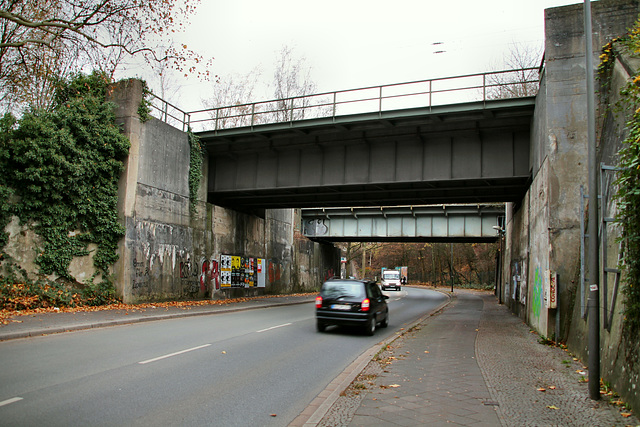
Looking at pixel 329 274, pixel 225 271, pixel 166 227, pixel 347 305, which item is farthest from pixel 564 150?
pixel 329 274

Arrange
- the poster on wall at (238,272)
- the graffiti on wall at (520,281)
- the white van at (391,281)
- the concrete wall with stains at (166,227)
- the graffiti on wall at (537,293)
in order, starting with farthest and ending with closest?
the white van at (391,281) < the poster on wall at (238,272) < the concrete wall with stains at (166,227) < the graffiti on wall at (520,281) < the graffiti on wall at (537,293)

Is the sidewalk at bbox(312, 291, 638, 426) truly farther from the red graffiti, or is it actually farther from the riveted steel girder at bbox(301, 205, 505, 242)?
the red graffiti

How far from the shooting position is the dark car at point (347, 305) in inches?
511

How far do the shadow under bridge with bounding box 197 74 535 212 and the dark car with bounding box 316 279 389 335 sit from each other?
26.6ft

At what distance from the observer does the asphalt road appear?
5316 millimetres

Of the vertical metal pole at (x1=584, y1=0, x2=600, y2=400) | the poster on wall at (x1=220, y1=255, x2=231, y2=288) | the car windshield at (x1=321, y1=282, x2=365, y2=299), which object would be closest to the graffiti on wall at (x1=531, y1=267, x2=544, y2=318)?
the car windshield at (x1=321, y1=282, x2=365, y2=299)

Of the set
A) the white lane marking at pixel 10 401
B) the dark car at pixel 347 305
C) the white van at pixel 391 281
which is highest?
the dark car at pixel 347 305

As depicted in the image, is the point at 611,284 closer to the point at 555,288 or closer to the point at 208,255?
the point at 555,288

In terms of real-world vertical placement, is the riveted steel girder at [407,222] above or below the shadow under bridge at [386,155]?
below

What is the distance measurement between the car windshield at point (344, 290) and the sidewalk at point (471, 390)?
241cm

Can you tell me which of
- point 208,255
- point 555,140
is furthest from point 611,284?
point 208,255

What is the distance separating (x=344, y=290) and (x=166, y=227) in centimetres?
1099

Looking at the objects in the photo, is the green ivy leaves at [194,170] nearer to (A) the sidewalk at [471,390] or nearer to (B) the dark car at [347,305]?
(B) the dark car at [347,305]

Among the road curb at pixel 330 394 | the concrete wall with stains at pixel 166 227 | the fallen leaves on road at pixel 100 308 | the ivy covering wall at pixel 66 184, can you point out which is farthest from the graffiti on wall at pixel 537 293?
the ivy covering wall at pixel 66 184
